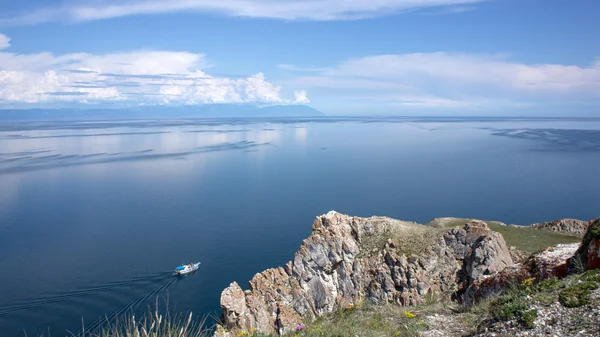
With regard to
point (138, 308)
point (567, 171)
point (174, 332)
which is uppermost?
point (174, 332)

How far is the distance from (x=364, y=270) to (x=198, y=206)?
50005 millimetres

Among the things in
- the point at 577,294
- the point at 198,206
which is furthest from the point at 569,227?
the point at 198,206

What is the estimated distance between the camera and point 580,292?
10500mm

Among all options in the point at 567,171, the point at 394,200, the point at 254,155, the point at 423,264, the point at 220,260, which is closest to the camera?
the point at 423,264

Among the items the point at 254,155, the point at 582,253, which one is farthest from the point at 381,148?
the point at 582,253

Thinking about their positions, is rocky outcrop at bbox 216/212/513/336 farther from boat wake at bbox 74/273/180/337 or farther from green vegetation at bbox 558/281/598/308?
green vegetation at bbox 558/281/598/308

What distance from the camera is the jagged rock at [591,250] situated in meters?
12.3

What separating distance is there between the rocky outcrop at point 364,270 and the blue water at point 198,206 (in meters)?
11.7

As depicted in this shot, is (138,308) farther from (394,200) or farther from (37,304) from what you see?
(394,200)

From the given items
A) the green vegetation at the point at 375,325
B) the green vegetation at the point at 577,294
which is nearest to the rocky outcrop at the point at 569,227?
the green vegetation at the point at 375,325

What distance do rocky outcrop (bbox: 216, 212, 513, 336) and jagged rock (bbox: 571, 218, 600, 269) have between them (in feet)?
58.0

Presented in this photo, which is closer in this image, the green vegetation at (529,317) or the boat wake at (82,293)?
the green vegetation at (529,317)

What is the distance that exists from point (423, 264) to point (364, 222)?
587 cm

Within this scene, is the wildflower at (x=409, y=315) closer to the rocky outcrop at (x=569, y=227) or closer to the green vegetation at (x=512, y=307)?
the green vegetation at (x=512, y=307)
